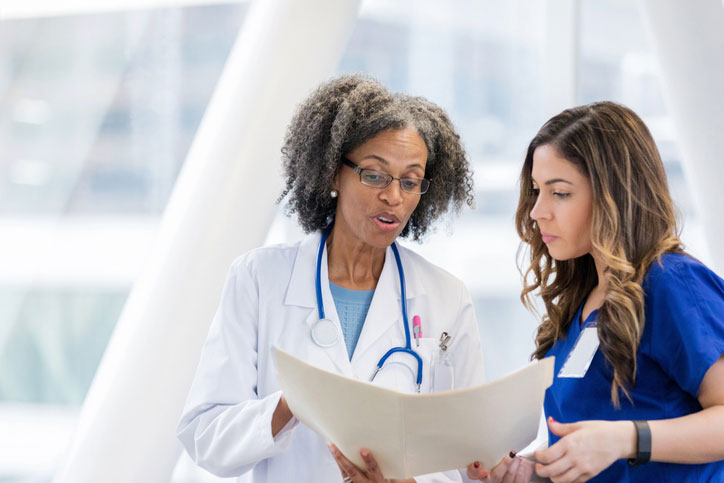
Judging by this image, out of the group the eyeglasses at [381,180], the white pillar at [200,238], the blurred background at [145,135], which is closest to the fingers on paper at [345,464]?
the eyeglasses at [381,180]

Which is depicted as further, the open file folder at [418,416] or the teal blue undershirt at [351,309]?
the teal blue undershirt at [351,309]

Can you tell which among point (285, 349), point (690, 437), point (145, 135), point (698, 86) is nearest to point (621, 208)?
point (690, 437)

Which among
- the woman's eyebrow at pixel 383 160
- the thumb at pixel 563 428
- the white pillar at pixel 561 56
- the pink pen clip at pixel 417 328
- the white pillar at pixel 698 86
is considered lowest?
the thumb at pixel 563 428

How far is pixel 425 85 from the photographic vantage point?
11.8ft

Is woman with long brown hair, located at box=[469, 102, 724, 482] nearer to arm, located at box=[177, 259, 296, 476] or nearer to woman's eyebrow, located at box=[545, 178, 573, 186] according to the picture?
woman's eyebrow, located at box=[545, 178, 573, 186]

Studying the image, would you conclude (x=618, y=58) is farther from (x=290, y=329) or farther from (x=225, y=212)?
(x=290, y=329)

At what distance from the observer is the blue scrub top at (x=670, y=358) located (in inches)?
51.5

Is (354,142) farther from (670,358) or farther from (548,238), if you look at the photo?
(670,358)

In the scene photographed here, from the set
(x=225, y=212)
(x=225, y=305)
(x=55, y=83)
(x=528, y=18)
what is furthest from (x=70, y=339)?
(x=528, y=18)

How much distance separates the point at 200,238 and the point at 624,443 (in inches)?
58.2

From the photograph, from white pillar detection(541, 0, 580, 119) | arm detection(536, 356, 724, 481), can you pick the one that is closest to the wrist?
arm detection(536, 356, 724, 481)

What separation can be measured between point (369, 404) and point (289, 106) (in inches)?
57.0

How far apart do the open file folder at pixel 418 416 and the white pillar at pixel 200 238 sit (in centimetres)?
100

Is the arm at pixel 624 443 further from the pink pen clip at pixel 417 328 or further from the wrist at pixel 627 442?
the pink pen clip at pixel 417 328
